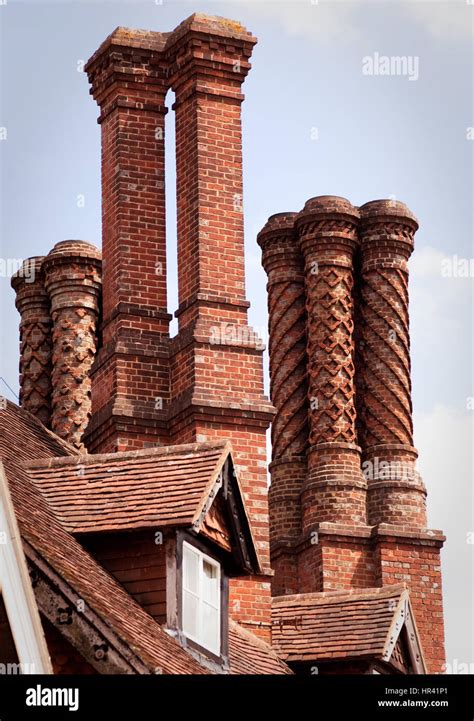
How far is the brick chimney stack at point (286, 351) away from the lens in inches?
1271

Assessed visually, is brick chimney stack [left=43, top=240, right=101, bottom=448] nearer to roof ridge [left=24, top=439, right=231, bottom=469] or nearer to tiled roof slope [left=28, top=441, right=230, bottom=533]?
roof ridge [left=24, top=439, right=231, bottom=469]

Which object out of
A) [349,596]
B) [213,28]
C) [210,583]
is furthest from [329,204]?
[210,583]

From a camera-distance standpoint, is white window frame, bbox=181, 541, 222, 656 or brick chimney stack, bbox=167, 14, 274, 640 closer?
white window frame, bbox=181, 541, 222, 656

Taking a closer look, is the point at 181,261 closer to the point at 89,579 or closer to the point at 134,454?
the point at 134,454

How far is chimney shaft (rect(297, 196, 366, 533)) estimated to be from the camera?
31641mm

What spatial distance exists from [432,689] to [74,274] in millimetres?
15586

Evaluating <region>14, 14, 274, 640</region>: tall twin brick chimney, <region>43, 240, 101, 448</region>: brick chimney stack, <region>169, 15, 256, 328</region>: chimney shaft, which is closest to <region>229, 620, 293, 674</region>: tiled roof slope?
<region>14, 14, 274, 640</region>: tall twin brick chimney

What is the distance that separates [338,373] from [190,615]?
1437 centimetres

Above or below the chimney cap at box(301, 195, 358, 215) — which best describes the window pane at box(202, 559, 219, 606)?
below

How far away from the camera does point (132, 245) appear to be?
24609 millimetres

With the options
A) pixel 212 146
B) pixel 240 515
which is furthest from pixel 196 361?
pixel 240 515

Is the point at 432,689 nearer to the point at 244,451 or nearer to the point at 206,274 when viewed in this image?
the point at 244,451

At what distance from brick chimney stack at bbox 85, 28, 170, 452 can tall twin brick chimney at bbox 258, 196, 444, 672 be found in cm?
693

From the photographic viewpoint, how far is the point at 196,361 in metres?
23.2
